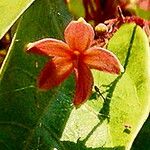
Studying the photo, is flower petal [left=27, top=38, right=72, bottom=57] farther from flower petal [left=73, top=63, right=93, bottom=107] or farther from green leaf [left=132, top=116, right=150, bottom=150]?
green leaf [left=132, top=116, right=150, bottom=150]

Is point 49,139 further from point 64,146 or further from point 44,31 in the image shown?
point 44,31

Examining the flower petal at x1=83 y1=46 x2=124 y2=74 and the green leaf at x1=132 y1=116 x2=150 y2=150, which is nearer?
the flower petal at x1=83 y1=46 x2=124 y2=74

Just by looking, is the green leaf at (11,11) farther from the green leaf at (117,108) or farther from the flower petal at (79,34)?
the green leaf at (117,108)

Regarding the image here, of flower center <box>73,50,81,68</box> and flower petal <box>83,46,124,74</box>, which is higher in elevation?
flower center <box>73,50,81,68</box>

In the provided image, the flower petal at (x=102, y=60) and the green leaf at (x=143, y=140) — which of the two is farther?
the green leaf at (x=143, y=140)

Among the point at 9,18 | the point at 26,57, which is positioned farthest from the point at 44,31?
the point at 9,18

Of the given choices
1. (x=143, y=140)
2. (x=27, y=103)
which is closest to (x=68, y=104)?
(x=27, y=103)

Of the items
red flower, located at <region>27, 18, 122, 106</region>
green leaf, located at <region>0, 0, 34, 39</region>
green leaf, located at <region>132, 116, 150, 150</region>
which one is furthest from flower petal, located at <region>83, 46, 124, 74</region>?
green leaf, located at <region>132, 116, 150, 150</region>

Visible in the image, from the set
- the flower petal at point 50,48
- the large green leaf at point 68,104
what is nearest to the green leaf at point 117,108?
the large green leaf at point 68,104
